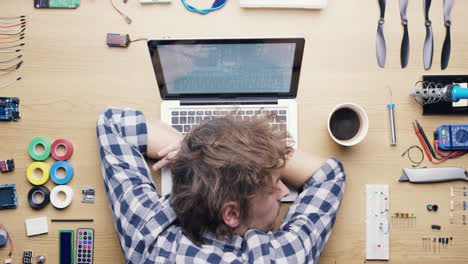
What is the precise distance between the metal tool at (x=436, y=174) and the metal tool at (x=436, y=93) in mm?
212

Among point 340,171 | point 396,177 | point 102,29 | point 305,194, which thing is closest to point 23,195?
point 102,29

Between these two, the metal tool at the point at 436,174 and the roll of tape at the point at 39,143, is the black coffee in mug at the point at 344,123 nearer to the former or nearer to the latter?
the metal tool at the point at 436,174

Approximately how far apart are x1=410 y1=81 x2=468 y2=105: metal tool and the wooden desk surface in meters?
0.03

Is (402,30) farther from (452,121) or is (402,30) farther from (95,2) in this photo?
(95,2)

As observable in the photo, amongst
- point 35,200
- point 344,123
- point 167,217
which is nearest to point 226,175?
point 167,217

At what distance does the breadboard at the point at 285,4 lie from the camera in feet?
3.21

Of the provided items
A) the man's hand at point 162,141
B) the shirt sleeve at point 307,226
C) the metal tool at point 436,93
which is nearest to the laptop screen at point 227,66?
the man's hand at point 162,141

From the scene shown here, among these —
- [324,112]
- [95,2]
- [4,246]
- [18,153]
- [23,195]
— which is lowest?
[4,246]

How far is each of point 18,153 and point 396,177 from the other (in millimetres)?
1188

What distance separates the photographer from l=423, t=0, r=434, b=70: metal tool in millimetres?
985

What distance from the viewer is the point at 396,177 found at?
3.17ft

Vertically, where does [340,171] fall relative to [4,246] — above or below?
above

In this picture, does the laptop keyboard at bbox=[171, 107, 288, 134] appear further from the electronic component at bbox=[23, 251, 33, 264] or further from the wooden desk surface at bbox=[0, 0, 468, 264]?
the electronic component at bbox=[23, 251, 33, 264]

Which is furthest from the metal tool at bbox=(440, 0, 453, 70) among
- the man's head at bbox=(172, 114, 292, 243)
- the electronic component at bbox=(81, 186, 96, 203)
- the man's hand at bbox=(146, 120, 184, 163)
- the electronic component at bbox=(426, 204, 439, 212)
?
the electronic component at bbox=(81, 186, 96, 203)
